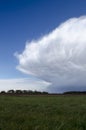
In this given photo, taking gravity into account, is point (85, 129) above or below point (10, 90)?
below

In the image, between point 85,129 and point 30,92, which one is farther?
point 30,92

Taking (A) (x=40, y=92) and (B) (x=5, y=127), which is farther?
(A) (x=40, y=92)

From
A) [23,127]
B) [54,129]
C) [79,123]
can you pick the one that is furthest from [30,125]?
[79,123]

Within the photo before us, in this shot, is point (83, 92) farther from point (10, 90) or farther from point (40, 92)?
point (10, 90)

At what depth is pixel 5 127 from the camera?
328 inches

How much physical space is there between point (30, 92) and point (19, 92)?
200 cm

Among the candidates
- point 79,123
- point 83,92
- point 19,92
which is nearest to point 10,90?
point 19,92

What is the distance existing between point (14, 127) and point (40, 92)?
1605 inches

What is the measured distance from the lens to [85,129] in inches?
327

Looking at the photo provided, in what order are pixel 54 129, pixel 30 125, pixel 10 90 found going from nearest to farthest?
1. pixel 54 129
2. pixel 30 125
3. pixel 10 90

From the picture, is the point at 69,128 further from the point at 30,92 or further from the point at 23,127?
the point at 30,92

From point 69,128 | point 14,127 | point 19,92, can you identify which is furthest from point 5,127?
point 19,92

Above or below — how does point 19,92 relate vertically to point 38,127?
above

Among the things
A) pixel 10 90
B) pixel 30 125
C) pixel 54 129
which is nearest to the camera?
pixel 54 129
